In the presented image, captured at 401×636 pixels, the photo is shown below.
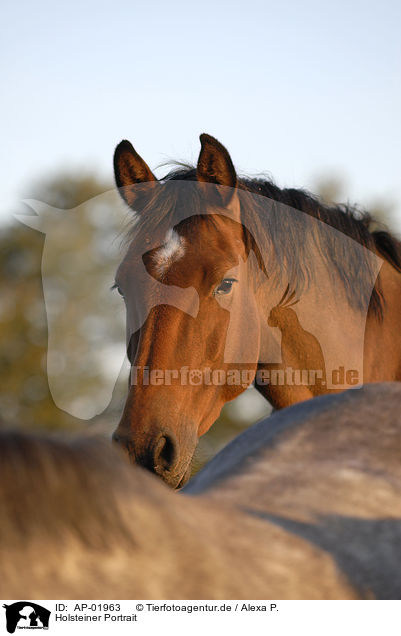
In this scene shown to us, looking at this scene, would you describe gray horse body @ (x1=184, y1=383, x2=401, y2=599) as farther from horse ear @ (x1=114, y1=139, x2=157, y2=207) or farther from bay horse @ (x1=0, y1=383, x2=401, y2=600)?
horse ear @ (x1=114, y1=139, x2=157, y2=207)

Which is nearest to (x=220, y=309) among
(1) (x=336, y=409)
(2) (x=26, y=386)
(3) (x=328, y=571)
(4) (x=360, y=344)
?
(4) (x=360, y=344)

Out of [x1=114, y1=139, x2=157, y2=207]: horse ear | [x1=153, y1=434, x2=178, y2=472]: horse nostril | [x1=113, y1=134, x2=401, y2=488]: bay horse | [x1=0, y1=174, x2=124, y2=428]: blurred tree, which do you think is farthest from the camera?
[x1=0, y1=174, x2=124, y2=428]: blurred tree

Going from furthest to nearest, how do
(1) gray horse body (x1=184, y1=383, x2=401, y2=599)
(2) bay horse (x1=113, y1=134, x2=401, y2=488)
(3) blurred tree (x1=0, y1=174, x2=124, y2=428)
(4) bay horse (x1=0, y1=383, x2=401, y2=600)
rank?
(3) blurred tree (x1=0, y1=174, x2=124, y2=428) < (2) bay horse (x1=113, y1=134, x2=401, y2=488) < (1) gray horse body (x1=184, y1=383, x2=401, y2=599) < (4) bay horse (x1=0, y1=383, x2=401, y2=600)

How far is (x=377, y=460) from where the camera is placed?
183 centimetres

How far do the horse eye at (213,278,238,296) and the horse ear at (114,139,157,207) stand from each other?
0.88m

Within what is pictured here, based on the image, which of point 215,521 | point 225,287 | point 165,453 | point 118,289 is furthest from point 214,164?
point 215,521

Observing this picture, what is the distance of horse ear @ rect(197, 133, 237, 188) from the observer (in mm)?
3844

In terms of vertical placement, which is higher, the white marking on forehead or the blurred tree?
the white marking on forehead

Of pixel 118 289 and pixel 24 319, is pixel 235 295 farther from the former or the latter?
pixel 24 319

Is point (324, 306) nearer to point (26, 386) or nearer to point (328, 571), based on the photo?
point (328, 571)

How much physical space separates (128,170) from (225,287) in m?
1.07

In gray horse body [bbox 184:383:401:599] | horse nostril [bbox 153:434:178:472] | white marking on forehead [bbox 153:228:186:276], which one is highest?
white marking on forehead [bbox 153:228:186:276]
